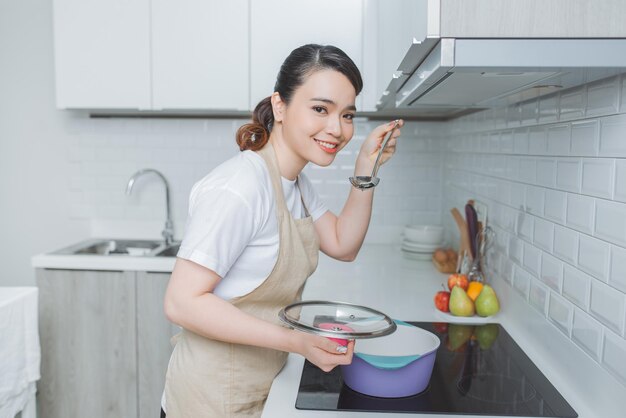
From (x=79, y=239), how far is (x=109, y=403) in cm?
101

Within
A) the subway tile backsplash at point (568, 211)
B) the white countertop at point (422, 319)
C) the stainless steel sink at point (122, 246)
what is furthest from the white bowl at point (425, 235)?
the stainless steel sink at point (122, 246)

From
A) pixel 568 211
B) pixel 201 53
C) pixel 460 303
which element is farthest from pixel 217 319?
pixel 201 53

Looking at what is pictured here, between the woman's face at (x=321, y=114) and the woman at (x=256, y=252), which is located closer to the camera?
the woman at (x=256, y=252)

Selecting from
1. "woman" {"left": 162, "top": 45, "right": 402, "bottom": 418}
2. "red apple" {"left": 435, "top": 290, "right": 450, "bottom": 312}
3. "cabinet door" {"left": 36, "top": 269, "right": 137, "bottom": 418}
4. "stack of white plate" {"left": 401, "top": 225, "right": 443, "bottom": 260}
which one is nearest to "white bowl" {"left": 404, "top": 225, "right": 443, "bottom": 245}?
"stack of white plate" {"left": 401, "top": 225, "right": 443, "bottom": 260}

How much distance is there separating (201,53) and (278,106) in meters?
1.48

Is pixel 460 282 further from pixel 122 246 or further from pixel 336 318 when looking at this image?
pixel 122 246

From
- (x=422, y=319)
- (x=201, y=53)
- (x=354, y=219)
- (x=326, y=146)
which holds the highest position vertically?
(x=201, y=53)

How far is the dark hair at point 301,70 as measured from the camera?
134 centimetres

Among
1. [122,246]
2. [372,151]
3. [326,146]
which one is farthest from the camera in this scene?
[122,246]

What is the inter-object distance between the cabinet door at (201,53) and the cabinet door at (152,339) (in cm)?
83

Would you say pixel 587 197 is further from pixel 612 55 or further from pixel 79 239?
pixel 79 239

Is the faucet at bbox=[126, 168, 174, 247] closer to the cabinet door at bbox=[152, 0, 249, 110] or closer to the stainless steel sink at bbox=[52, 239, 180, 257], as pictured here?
the stainless steel sink at bbox=[52, 239, 180, 257]

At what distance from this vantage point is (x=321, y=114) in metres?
1.36

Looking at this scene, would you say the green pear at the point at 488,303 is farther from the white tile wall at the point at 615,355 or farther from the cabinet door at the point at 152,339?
the cabinet door at the point at 152,339
